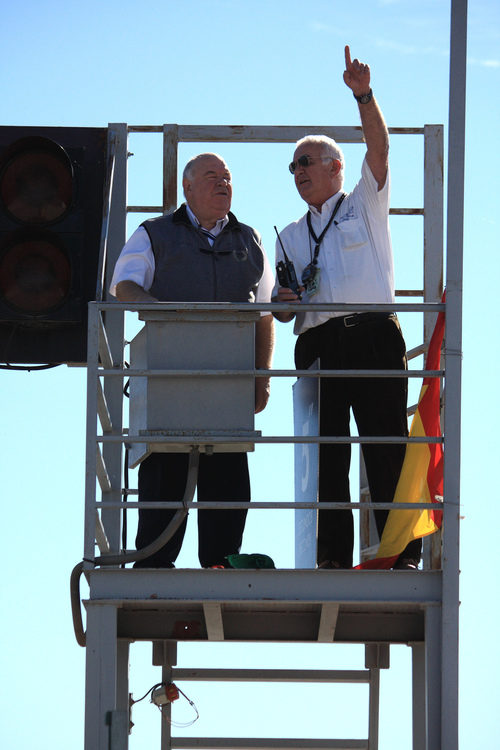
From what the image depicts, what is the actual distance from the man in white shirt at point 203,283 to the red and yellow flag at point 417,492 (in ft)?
2.68

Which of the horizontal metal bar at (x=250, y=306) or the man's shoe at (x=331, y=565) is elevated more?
the horizontal metal bar at (x=250, y=306)

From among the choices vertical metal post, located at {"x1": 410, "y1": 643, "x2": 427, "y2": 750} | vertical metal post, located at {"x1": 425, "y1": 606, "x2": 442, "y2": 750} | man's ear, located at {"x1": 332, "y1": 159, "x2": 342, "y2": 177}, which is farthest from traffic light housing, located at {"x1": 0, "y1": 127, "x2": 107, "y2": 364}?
vertical metal post, located at {"x1": 425, "y1": 606, "x2": 442, "y2": 750}

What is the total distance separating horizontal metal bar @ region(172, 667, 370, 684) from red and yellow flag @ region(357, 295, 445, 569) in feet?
4.73

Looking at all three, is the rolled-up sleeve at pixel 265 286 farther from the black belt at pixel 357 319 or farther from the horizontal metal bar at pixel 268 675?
the horizontal metal bar at pixel 268 675

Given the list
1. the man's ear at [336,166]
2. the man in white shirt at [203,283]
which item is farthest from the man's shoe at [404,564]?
the man's ear at [336,166]

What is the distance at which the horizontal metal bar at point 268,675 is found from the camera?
8906 mm

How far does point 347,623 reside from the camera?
801cm

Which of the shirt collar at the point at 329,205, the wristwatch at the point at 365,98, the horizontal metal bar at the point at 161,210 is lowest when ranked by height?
the shirt collar at the point at 329,205

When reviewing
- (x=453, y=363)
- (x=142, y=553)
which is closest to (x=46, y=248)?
(x=142, y=553)

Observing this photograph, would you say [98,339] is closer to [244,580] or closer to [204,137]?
[244,580]

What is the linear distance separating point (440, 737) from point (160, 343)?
215cm

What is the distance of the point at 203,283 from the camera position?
26.3 feet

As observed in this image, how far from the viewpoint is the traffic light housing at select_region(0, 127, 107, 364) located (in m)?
8.61

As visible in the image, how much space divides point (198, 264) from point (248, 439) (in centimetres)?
123
